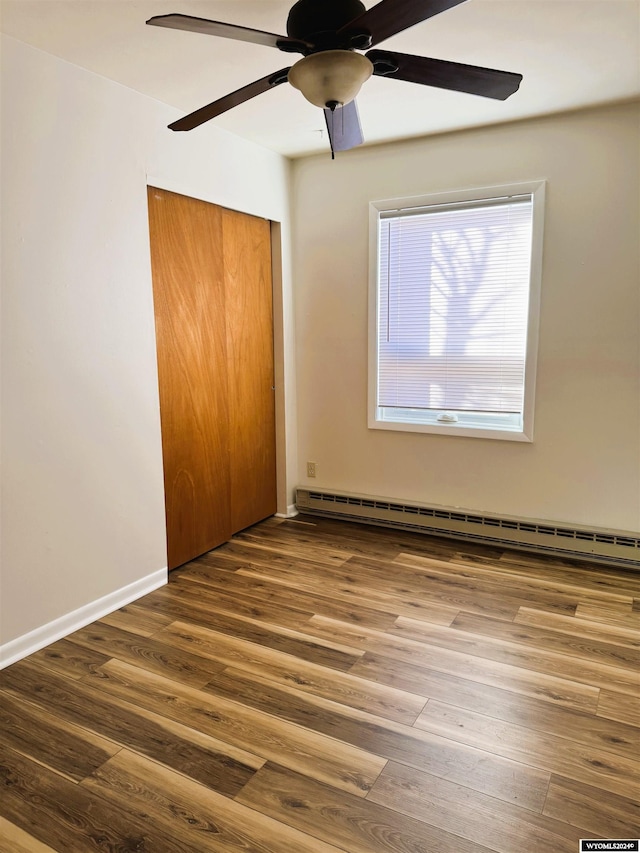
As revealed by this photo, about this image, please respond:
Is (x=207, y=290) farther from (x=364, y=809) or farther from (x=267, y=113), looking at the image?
(x=364, y=809)

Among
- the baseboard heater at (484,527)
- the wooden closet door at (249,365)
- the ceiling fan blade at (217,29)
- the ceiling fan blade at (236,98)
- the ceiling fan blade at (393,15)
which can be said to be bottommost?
the baseboard heater at (484,527)

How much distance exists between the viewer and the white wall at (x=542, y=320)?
10.8ft

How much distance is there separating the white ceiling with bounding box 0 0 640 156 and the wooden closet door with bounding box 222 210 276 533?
0.76 meters

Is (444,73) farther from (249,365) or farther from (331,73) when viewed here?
(249,365)

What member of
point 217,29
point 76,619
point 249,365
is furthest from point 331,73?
point 76,619

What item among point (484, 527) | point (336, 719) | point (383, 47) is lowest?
point (336, 719)

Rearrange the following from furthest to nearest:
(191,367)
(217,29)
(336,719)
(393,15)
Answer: (191,367) → (336,719) → (217,29) → (393,15)

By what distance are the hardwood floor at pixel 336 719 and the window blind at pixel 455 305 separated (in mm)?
1238

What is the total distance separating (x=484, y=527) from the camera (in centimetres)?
383

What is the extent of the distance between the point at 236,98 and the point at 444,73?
697 millimetres

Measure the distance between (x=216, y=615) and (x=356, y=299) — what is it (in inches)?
90.9

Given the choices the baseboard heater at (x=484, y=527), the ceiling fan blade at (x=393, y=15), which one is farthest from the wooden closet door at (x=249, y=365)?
the ceiling fan blade at (x=393, y=15)

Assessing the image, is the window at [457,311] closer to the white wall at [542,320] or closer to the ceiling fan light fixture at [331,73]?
the white wall at [542,320]

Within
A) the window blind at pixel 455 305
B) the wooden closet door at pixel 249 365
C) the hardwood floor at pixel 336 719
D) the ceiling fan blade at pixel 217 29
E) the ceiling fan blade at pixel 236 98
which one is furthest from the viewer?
the wooden closet door at pixel 249 365
